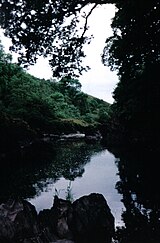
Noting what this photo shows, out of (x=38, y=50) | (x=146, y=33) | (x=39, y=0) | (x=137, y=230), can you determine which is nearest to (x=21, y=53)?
(x=38, y=50)

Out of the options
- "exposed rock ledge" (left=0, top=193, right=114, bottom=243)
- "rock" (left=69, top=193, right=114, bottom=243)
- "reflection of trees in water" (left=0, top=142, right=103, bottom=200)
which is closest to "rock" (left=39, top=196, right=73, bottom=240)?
"exposed rock ledge" (left=0, top=193, right=114, bottom=243)

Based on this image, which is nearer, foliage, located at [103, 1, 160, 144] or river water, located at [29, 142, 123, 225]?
river water, located at [29, 142, 123, 225]

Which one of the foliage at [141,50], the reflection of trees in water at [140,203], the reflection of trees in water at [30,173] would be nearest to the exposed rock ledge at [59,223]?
the reflection of trees in water at [140,203]

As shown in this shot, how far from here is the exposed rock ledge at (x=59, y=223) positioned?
843 centimetres

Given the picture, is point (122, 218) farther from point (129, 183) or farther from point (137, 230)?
point (129, 183)

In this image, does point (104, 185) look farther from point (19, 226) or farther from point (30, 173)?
point (19, 226)

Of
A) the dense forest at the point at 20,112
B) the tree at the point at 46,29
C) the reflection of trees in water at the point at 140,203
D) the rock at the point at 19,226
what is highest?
the dense forest at the point at 20,112

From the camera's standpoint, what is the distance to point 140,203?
43.9 ft

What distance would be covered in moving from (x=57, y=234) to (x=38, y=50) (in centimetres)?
940

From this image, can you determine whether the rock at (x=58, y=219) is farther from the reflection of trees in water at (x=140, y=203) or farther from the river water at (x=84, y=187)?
the river water at (x=84, y=187)

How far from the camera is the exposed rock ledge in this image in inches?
332

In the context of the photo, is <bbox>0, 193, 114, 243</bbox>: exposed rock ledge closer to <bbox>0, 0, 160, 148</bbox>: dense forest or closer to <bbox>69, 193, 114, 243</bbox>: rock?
<bbox>69, 193, 114, 243</bbox>: rock

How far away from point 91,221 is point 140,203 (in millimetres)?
4574

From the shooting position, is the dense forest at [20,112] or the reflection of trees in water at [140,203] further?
the dense forest at [20,112]
